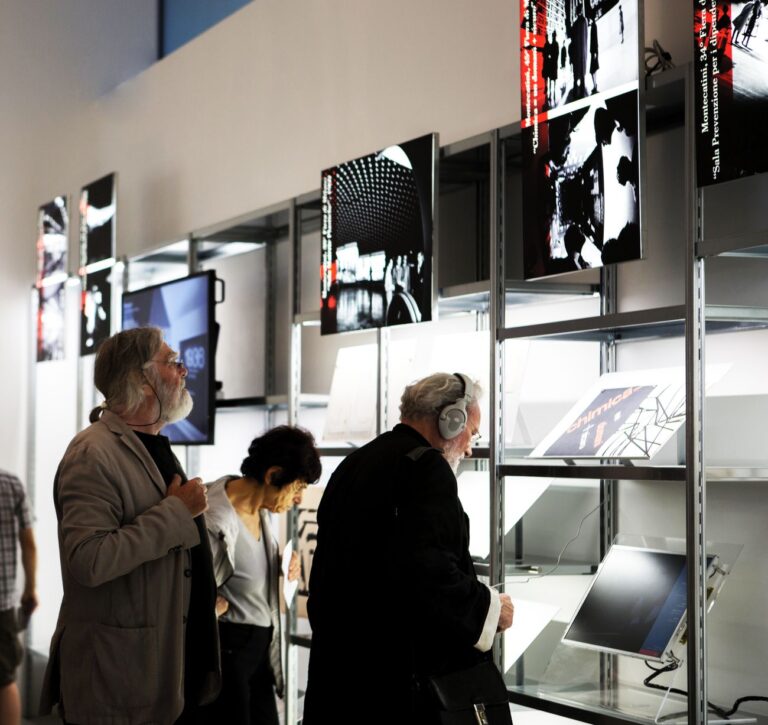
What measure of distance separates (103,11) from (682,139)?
5.13 meters

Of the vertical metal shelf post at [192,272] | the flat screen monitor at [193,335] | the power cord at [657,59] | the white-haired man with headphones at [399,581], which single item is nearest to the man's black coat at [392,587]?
the white-haired man with headphones at [399,581]

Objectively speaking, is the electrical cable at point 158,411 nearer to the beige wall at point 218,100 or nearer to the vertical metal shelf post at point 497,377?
the vertical metal shelf post at point 497,377

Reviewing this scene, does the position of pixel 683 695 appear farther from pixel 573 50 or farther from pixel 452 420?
pixel 573 50

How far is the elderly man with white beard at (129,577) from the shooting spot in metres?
2.55

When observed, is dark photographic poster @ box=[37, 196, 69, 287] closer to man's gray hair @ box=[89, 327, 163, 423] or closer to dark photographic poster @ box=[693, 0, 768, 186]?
man's gray hair @ box=[89, 327, 163, 423]

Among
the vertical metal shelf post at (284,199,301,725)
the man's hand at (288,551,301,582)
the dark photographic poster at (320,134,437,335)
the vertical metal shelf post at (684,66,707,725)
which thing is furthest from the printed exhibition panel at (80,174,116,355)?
the vertical metal shelf post at (684,66,707,725)

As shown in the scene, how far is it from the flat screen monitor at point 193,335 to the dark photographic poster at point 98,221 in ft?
2.32

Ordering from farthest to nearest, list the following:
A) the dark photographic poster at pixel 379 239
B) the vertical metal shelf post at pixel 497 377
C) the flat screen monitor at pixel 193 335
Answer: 1. the flat screen monitor at pixel 193 335
2. the dark photographic poster at pixel 379 239
3. the vertical metal shelf post at pixel 497 377

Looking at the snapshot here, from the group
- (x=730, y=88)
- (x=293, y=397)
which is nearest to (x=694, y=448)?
(x=730, y=88)

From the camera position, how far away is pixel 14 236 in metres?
7.44

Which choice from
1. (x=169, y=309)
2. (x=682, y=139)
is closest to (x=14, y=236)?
(x=169, y=309)

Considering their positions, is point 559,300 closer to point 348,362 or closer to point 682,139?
point 682,139

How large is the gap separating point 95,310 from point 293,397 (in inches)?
81.2

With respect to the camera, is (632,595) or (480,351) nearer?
(632,595)
